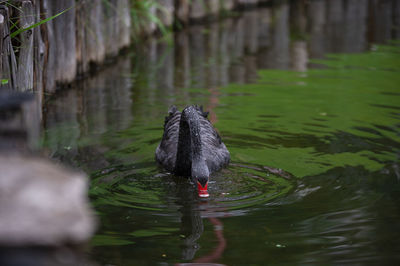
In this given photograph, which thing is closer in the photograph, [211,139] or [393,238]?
[393,238]

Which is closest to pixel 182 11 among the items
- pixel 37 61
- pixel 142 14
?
pixel 142 14

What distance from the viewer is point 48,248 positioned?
5.09 ft

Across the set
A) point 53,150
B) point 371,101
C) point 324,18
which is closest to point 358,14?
point 324,18

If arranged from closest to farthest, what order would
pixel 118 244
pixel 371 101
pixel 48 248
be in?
pixel 48 248
pixel 118 244
pixel 371 101

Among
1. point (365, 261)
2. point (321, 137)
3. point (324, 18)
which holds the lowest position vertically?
point (365, 261)

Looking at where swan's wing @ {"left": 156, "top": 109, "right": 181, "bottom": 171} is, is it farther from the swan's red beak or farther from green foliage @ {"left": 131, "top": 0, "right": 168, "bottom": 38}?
green foliage @ {"left": 131, "top": 0, "right": 168, "bottom": 38}

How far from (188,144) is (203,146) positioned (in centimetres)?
22

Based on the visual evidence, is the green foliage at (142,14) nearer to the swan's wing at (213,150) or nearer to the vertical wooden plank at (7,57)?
the swan's wing at (213,150)

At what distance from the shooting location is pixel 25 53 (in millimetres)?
4918

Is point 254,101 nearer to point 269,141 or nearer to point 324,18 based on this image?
point 269,141

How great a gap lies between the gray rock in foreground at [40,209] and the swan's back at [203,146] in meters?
3.37

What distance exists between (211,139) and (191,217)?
1.51m

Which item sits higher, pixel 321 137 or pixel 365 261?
pixel 321 137

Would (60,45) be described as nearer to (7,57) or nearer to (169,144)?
(169,144)
